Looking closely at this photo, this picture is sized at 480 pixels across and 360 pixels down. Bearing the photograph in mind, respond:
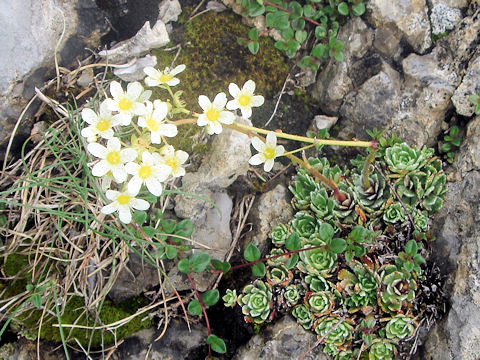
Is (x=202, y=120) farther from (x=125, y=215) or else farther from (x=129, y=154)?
(x=125, y=215)

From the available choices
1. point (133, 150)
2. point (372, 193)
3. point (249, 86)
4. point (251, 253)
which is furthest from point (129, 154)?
point (372, 193)

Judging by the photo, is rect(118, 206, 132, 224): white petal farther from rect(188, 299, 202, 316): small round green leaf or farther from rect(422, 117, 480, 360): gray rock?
rect(422, 117, 480, 360): gray rock

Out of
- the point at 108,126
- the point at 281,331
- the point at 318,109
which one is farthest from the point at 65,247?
the point at 318,109

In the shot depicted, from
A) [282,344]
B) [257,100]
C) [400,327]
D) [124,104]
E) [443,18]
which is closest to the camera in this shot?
[124,104]

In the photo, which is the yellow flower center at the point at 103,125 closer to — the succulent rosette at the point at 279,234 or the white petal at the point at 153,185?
the white petal at the point at 153,185

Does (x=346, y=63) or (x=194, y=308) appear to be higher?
(x=346, y=63)

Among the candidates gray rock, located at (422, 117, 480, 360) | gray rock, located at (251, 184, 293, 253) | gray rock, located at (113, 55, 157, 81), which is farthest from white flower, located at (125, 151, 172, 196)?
gray rock, located at (422, 117, 480, 360)
